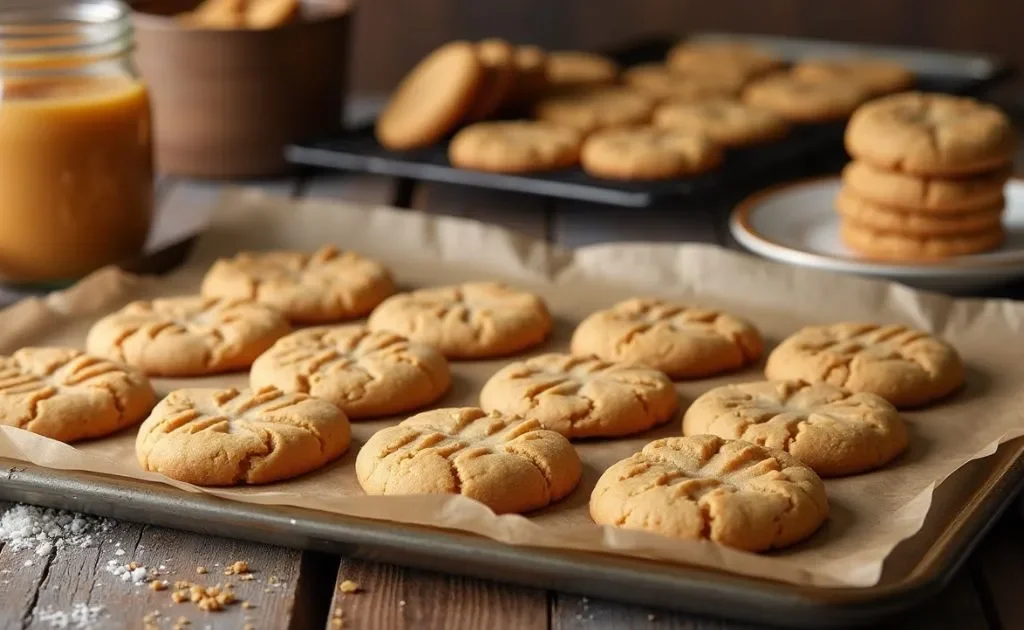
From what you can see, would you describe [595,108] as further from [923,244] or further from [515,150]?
[923,244]

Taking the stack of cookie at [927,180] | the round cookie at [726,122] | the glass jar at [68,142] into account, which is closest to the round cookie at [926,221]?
the stack of cookie at [927,180]

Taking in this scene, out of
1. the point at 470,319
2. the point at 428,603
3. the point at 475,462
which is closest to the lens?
the point at 428,603

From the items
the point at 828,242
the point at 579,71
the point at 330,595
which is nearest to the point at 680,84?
the point at 579,71

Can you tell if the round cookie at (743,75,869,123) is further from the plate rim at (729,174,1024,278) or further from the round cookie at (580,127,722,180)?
the plate rim at (729,174,1024,278)

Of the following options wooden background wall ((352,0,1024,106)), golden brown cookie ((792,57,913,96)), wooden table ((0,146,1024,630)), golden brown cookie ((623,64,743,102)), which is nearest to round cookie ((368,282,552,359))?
wooden table ((0,146,1024,630))

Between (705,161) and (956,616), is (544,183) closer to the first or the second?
(705,161)

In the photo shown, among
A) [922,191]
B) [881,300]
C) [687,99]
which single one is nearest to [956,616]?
[881,300]
